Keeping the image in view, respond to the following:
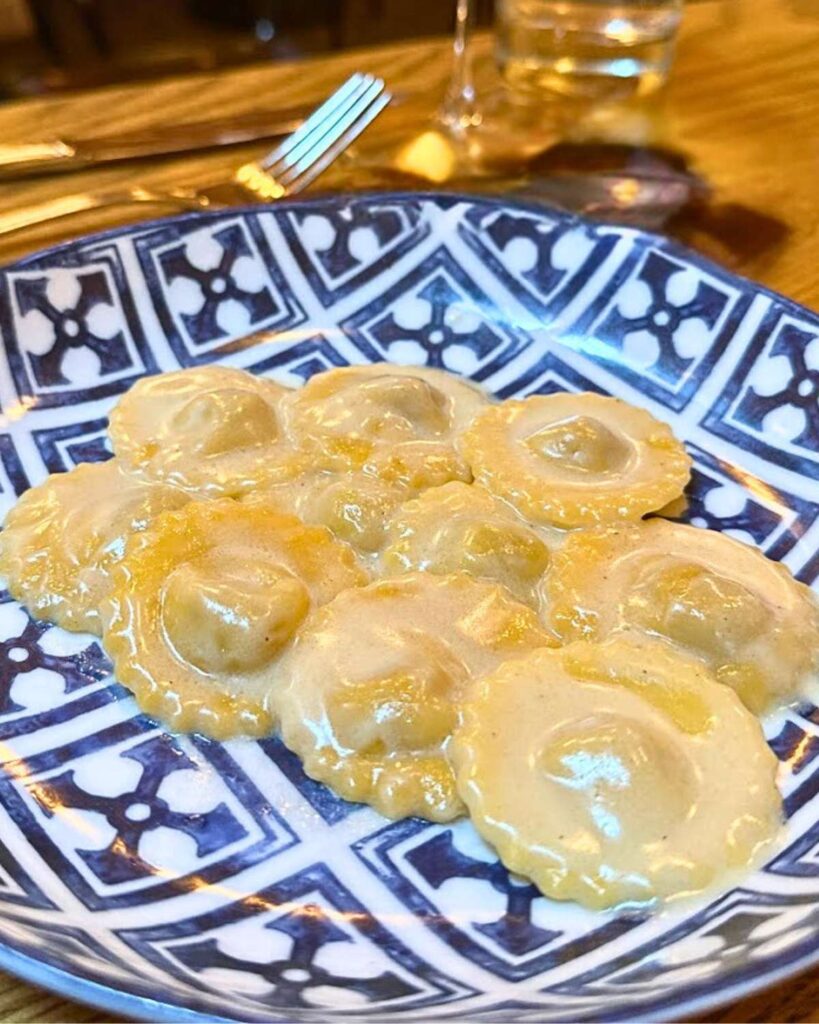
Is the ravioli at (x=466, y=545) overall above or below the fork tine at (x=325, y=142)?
below

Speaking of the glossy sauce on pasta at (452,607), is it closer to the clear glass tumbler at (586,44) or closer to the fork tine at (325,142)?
the fork tine at (325,142)

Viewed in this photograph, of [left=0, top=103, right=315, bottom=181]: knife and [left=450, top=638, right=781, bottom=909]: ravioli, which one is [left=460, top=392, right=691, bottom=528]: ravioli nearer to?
[left=450, top=638, right=781, bottom=909]: ravioli

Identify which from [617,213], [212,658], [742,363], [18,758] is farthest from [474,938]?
[617,213]

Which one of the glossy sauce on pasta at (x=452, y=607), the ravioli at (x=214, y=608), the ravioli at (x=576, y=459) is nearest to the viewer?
the glossy sauce on pasta at (x=452, y=607)

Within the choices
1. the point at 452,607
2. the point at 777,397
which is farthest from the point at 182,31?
the point at 452,607

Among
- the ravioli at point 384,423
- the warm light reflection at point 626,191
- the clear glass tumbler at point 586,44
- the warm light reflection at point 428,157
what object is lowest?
the ravioli at point 384,423

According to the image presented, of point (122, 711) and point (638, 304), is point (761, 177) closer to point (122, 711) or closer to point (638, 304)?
point (638, 304)

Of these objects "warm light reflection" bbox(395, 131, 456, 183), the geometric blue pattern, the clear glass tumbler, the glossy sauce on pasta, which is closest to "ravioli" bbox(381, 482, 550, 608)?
the glossy sauce on pasta

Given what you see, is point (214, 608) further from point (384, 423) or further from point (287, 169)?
point (287, 169)

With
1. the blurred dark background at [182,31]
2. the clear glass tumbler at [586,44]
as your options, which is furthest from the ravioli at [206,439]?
the blurred dark background at [182,31]
